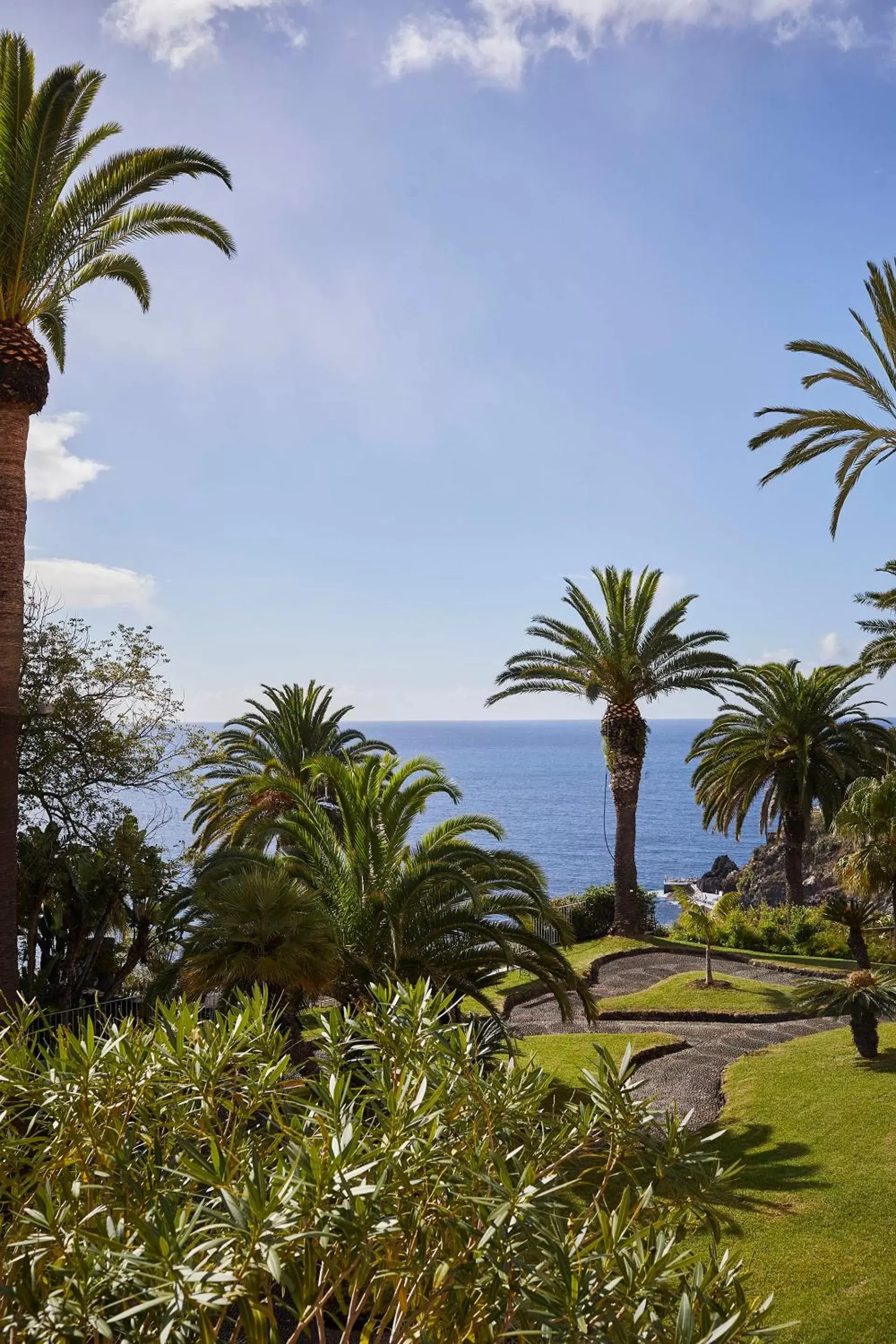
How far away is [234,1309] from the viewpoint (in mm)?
5637

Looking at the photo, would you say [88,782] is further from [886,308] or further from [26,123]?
[886,308]

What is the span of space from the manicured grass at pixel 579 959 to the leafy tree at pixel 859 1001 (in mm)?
7097

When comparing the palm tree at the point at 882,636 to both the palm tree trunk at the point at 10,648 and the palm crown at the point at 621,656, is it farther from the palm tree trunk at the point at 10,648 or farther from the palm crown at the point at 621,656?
the palm tree trunk at the point at 10,648

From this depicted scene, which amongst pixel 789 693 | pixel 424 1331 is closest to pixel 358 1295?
pixel 424 1331

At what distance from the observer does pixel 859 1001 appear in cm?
1202

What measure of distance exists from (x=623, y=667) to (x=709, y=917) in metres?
6.94

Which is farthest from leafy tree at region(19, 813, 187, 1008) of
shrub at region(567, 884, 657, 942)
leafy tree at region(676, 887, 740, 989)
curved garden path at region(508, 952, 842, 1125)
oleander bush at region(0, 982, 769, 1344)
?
shrub at region(567, 884, 657, 942)

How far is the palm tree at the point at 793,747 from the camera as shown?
25000mm

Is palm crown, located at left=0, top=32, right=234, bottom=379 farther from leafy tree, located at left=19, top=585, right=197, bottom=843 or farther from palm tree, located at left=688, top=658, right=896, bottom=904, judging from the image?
palm tree, located at left=688, top=658, right=896, bottom=904

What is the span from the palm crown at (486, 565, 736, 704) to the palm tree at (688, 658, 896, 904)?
5.37ft

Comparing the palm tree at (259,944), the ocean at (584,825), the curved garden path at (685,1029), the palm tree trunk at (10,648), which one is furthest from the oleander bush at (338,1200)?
the ocean at (584,825)

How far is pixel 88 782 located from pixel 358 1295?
1383cm

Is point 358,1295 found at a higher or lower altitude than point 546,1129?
lower

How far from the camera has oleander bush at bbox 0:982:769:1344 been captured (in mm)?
3049
